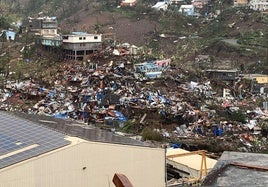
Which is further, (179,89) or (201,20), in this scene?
(201,20)

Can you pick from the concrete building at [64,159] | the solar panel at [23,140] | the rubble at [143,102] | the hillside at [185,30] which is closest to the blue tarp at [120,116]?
the rubble at [143,102]

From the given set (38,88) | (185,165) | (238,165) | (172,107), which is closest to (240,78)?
(172,107)

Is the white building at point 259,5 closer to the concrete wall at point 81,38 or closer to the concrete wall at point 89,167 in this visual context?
the concrete wall at point 81,38

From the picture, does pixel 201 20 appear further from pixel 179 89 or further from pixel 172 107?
pixel 172 107

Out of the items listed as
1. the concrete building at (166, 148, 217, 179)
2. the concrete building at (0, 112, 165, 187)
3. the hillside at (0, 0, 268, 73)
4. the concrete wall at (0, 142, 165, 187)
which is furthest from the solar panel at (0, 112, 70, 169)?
the hillside at (0, 0, 268, 73)

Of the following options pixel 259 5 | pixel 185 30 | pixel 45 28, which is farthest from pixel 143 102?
pixel 259 5

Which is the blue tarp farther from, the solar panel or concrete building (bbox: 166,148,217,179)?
the solar panel
